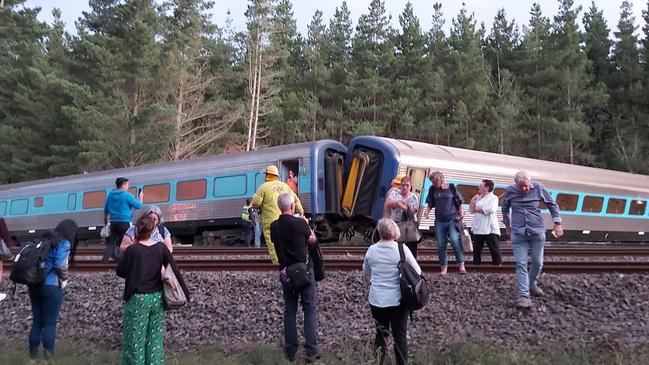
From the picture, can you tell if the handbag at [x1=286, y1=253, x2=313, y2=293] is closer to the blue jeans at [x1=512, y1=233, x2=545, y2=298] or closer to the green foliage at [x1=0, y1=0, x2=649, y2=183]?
the blue jeans at [x1=512, y1=233, x2=545, y2=298]

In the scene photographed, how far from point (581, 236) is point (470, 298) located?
46.5 ft

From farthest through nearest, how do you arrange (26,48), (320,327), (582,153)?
(582,153) < (26,48) < (320,327)

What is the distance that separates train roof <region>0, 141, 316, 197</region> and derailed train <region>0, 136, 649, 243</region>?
0.11ft

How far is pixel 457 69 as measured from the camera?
41844 millimetres

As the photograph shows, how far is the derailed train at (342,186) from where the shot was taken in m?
16.2

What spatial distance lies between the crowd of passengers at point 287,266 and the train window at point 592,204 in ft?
42.2

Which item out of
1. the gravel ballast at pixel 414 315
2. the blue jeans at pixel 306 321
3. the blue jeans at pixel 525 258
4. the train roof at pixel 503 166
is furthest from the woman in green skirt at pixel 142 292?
the train roof at pixel 503 166

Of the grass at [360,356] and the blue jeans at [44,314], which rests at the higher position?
the blue jeans at [44,314]

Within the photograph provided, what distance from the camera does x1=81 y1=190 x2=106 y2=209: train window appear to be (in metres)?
20.9

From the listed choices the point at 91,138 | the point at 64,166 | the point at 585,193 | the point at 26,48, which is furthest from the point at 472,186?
the point at 26,48

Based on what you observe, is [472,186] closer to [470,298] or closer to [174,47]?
[470,298]

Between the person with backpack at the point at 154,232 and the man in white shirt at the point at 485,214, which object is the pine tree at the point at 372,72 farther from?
the person with backpack at the point at 154,232

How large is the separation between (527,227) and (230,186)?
39.7ft

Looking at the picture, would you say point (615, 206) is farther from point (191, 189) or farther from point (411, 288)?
point (411, 288)
